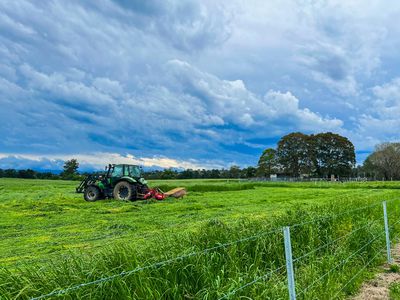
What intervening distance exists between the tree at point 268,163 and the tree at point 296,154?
2.44 m

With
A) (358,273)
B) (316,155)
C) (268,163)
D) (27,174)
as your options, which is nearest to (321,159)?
(316,155)

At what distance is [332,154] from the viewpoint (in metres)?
102

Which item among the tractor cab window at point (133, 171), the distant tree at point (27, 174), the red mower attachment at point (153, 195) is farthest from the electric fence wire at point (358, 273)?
the distant tree at point (27, 174)

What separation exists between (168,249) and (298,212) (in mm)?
4387

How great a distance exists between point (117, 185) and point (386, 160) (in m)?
89.4

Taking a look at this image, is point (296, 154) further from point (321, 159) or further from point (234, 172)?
point (234, 172)

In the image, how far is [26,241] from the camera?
35.5 ft

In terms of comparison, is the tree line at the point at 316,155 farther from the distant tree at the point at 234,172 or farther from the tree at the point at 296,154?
the distant tree at the point at 234,172

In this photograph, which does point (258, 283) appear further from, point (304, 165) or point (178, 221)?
point (304, 165)

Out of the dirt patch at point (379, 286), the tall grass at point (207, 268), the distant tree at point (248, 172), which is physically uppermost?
the distant tree at point (248, 172)

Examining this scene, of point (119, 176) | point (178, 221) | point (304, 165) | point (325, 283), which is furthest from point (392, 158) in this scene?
point (325, 283)

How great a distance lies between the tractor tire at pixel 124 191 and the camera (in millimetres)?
25005

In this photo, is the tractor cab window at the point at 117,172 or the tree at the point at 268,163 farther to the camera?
the tree at the point at 268,163

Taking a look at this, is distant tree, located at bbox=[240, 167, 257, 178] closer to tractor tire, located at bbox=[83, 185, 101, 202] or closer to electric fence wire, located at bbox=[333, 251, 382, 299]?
tractor tire, located at bbox=[83, 185, 101, 202]
